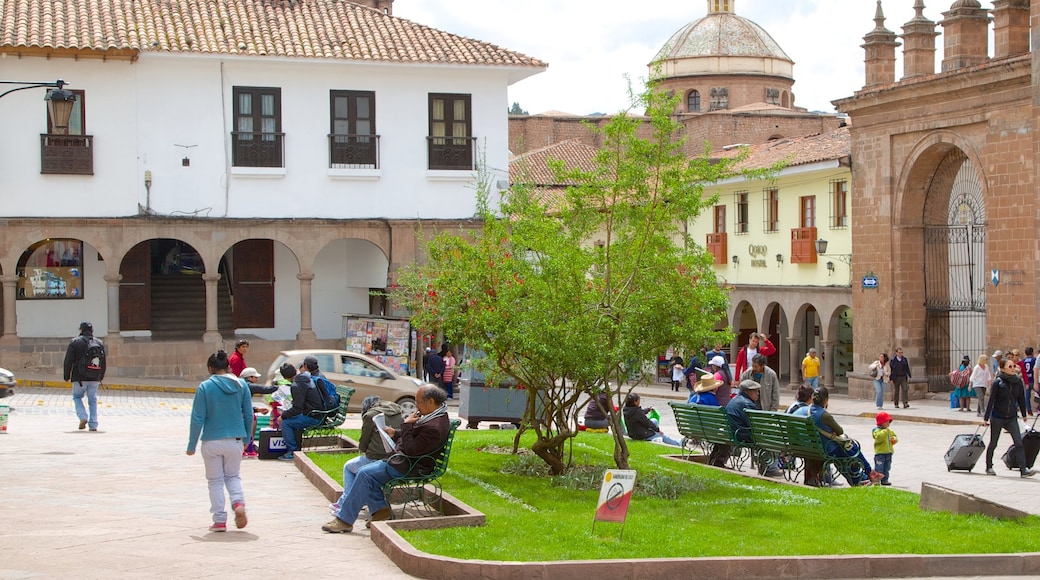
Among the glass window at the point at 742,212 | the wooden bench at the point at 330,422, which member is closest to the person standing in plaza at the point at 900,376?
the glass window at the point at 742,212

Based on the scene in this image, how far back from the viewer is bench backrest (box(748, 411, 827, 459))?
13.0 meters

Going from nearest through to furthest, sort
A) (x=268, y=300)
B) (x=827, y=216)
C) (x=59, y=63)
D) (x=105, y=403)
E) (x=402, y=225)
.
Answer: (x=105, y=403) → (x=59, y=63) → (x=402, y=225) → (x=268, y=300) → (x=827, y=216)

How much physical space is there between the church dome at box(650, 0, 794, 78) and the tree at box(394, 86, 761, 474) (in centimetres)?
5023

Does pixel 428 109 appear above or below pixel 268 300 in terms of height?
above

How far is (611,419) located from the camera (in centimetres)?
1249

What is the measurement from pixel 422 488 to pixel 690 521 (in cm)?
225

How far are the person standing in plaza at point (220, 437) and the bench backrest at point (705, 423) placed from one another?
236 inches

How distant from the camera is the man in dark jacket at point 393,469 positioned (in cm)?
1021

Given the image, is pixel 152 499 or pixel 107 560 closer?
pixel 107 560

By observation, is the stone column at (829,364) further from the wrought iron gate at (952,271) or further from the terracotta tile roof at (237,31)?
the terracotta tile roof at (237,31)

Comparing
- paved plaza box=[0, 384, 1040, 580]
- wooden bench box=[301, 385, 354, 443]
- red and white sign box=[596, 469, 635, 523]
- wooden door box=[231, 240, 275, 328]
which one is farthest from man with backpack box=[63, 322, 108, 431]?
wooden door box=[231, 240, 275, 328]

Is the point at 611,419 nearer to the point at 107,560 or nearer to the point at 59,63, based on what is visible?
the point at 107,560

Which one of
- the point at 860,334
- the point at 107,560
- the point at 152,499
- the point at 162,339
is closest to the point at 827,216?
the point at 860,334

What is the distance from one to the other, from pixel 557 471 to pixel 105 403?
13.7 meters
